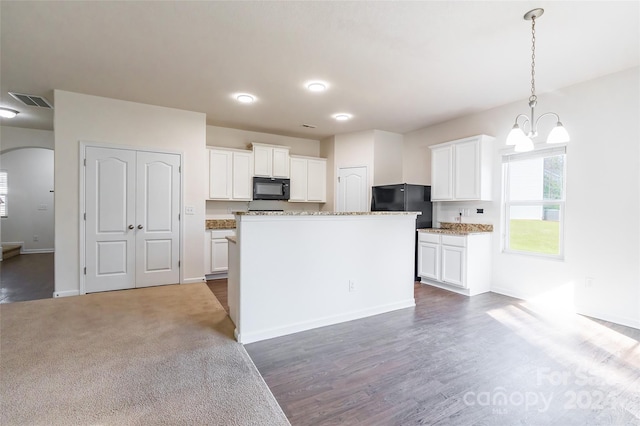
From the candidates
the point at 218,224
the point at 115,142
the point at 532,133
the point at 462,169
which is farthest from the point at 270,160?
the point at 532,133

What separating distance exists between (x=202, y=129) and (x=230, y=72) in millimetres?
1774

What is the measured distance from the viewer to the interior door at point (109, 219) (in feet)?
13.4

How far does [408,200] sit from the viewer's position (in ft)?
16.2

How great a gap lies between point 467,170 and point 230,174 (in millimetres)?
4042

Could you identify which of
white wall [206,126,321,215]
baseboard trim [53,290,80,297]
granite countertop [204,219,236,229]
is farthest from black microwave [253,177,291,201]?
baseboard trim [53,290,80,297]

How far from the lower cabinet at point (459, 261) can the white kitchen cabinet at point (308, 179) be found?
2437 millimetres

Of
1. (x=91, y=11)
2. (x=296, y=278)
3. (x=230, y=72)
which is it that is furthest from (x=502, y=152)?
(x=91, y=11)

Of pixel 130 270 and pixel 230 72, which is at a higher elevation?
pixel 230 72

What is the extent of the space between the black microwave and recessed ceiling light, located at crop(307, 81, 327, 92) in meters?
2.30

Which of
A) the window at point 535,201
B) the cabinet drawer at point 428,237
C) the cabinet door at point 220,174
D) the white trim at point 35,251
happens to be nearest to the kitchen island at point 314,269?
the cabinet drawer at point 428,237

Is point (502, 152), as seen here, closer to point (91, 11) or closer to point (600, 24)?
point (600, 24)

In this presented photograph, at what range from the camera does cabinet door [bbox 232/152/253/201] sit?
5.35 m

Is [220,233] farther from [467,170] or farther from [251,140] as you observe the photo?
[467,170]

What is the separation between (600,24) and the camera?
2.37 m
